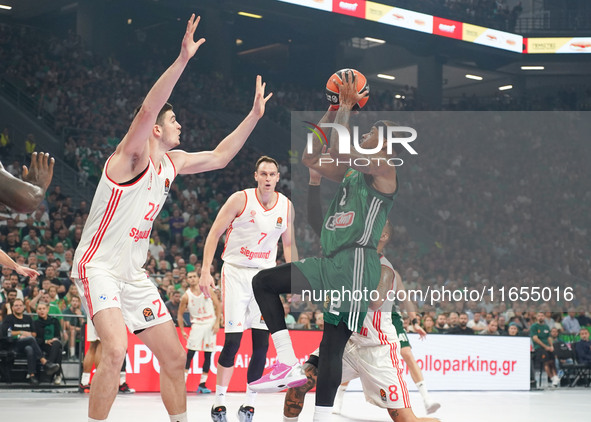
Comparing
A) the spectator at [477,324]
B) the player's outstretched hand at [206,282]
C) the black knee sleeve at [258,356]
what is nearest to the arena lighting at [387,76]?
the spectator at [477,324]

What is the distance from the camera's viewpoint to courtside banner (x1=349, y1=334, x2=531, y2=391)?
542 inches

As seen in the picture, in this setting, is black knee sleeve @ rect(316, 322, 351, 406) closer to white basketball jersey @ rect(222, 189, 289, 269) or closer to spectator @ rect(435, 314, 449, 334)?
white basketball jersey @ rect(222, 189, 289, 269)

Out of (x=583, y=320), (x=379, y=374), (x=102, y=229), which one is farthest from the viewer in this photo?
(x=583, y=320)

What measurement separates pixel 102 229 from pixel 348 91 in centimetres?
206

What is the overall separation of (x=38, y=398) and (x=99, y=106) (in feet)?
47.0

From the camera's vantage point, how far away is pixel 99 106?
23.5m

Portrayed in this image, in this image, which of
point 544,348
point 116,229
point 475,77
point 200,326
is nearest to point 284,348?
point 116,229

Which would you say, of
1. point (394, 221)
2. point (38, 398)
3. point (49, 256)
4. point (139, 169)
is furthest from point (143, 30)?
point (139, 169)

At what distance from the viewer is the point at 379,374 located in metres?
6.10

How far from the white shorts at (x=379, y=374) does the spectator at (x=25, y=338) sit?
707 cm

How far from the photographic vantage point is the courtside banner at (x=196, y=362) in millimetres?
12000

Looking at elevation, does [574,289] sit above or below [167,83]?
below

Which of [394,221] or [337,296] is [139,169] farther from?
[394,221]

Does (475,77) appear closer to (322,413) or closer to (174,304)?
(174,304)
